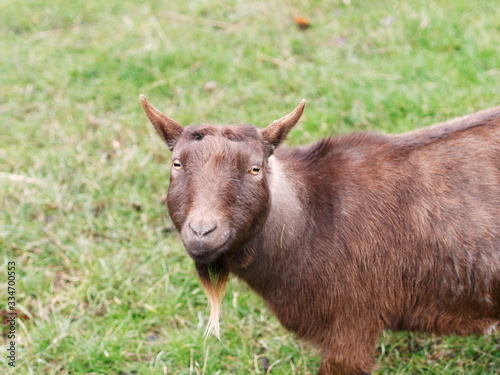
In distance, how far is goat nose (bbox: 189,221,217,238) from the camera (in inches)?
105

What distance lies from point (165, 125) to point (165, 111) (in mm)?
2678

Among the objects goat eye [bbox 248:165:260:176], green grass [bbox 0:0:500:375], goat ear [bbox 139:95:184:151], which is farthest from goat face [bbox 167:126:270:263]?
green grass [bbox 0:0:500:375]

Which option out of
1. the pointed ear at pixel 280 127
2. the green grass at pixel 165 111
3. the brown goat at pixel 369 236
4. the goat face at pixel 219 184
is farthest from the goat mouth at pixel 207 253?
the green grass at pixel 165 111

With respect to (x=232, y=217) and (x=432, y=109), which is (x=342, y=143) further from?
(x=432, y=109)

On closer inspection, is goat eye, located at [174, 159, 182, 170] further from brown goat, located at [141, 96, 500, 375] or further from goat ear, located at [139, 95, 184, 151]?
goat ear, located at [139, 95, 184, 151]

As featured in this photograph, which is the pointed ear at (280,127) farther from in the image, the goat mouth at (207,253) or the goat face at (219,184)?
the goat mouth at (207,253)

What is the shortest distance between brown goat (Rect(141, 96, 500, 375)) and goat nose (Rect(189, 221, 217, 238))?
0.38 meters

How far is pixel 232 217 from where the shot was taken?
2.86 m

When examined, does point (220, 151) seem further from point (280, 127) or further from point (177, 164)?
point (280, 127)

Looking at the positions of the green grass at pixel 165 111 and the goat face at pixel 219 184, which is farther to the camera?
the green grass at pixel 165 111

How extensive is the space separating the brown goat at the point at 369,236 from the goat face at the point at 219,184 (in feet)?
0.06

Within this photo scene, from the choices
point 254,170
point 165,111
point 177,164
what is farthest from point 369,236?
point 165,111

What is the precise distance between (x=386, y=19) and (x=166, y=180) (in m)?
3.46

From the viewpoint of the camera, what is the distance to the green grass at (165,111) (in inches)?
159
